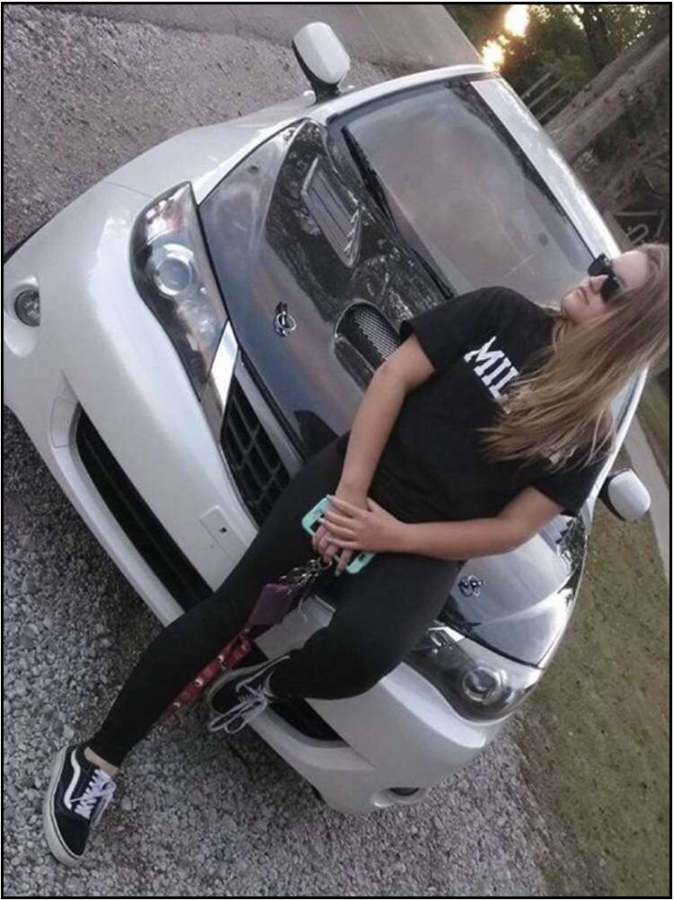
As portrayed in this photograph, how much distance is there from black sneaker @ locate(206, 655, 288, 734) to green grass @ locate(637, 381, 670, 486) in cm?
970

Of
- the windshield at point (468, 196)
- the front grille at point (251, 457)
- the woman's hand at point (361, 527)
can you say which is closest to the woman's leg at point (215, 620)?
the woman's hand at point (361, 527)

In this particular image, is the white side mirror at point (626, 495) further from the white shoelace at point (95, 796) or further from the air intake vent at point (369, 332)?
the white shoelace at point (95, 796)

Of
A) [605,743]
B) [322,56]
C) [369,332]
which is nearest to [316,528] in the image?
[369,332]

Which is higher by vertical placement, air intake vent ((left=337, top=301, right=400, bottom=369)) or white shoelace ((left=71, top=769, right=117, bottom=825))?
air intake vent ((left=337, top=301, right=400, bottom=369))

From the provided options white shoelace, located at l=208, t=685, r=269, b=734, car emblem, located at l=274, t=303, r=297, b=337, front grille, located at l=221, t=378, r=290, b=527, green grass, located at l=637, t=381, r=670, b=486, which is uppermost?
car emblem, located at l=274, t=303, r=297, b=337

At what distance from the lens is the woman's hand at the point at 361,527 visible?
2.57 meters

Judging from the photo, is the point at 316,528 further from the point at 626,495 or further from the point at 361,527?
the point at 626,495

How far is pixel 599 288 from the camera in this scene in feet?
7.97

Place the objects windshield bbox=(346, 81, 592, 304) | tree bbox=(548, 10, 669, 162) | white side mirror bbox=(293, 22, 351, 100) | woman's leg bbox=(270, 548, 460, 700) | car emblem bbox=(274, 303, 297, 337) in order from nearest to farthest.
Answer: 1. woman's leg bbox=(270, 548, 460, 700)
2. car emblem bbox=(274, 303, 297, 337)
3. windshield bbox=(346, 81, 592, 304)
4. white side mirror bbox=(293, 22, 351, 100)
5. tree bbox=(548, 10, 669, 162)

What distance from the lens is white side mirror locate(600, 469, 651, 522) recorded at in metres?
4.36

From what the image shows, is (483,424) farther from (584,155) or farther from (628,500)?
(584,155)

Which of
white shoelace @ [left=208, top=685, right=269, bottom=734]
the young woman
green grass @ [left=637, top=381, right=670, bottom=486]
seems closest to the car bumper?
white shoelace @ [left=208, top=685, right=269, bottom=734]

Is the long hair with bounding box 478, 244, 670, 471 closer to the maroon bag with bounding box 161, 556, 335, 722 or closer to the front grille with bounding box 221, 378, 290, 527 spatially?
the maroon bag with bounding box 161, 556, 335, 722

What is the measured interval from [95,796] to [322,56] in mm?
2769
